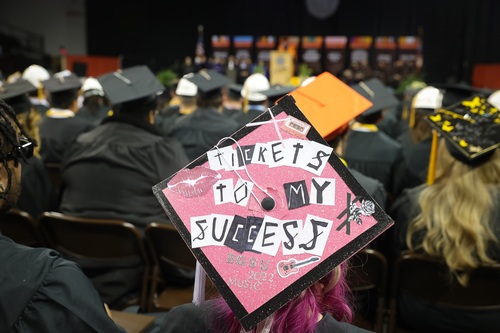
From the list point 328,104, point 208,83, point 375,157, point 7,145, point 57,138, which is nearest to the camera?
point 7,145

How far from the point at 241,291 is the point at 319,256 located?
0.66 feet

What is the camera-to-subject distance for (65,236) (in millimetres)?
2852

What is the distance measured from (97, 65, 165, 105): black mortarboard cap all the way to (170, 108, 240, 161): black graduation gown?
4.79 ft

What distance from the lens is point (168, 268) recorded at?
298 centimetres

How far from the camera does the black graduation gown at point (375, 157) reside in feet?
16.1

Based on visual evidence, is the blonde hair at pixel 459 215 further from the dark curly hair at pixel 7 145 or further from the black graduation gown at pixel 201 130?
the black graduation gown at pixel 201 130

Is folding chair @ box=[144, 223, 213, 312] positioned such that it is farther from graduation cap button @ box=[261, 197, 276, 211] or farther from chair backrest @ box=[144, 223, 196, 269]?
graduation cap button @ box=[261, 197, 276, 211]

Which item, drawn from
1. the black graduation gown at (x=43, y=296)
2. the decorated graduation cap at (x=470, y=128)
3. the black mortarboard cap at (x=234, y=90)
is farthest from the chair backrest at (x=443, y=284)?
the black mortarboard cap at (x=234, y=90)

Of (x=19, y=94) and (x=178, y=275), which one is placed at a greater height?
(x=19, y=94)

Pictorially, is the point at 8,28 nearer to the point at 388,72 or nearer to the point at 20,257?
the point at 388,72

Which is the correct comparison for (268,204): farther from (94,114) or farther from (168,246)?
(94,114)

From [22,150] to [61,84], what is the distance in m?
4.83

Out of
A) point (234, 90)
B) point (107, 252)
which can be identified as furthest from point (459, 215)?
point (234, 90)

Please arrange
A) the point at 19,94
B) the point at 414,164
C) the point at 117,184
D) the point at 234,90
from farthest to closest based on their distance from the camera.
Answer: the point at 234,90 → the point at 414,164 → the point at 19,94 → the point at 117,184
